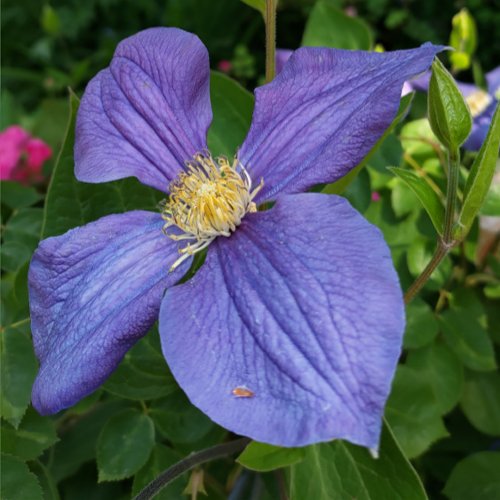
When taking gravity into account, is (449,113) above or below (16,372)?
above

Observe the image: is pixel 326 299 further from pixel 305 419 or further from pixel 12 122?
pixel 12 122

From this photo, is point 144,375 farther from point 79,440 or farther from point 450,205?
point 450,205

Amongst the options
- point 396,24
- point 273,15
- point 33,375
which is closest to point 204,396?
point 33,375

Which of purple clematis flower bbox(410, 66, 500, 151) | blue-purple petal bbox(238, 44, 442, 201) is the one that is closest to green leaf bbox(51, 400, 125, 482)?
blue-purple petal bbox(238, 44, 442, 201)

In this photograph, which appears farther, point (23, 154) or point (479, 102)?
point (23, 154)

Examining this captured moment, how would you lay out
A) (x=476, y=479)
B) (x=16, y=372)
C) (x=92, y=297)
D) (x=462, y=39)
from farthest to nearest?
(x=462, y=39) → (x=476, y=479) → (x=16, y=372) → (x=92, y=297)

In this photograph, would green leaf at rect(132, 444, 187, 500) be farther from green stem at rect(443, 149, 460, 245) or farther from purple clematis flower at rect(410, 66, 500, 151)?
purple clematis flower at rect(410, 66, 500, 151)

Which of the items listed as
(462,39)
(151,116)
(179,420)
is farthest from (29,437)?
(462,39)
